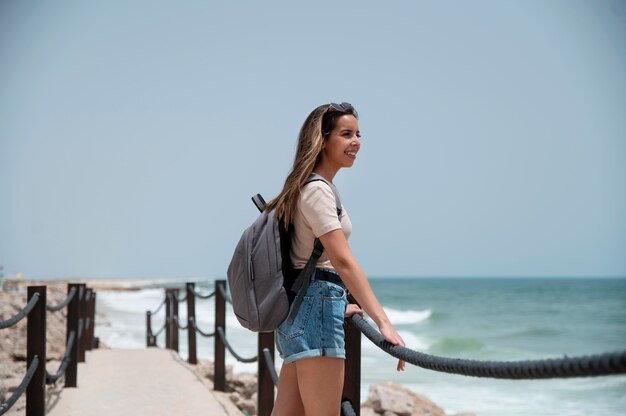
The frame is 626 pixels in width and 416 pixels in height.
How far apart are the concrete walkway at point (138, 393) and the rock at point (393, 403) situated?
2.06 m

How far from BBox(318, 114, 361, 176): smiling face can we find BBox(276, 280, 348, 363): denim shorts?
42 cm

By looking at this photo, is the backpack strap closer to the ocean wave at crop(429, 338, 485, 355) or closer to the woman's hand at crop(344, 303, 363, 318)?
the woman's hand at crop(344, 303, 363, 318)

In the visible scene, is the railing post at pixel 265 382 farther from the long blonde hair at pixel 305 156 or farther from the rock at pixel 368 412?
the rock at pixel 368 412

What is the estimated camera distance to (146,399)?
20.2 ft

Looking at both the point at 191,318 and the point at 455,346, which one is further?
the point at 455,346

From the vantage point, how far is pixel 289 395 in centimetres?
260

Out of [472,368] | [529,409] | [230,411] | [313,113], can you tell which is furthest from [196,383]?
[529,409]

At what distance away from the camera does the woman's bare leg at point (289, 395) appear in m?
2.59

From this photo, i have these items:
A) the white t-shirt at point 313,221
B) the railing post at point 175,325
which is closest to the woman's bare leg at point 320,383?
the white t-shirt at point 313,221

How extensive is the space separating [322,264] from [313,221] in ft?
0.60

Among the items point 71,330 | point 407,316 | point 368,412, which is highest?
point 71,330

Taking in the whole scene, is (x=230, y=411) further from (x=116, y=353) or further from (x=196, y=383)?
(x=116, y=353)

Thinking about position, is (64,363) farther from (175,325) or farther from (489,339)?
(489,339)

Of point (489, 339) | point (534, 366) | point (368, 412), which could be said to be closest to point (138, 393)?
point (368, 412)
